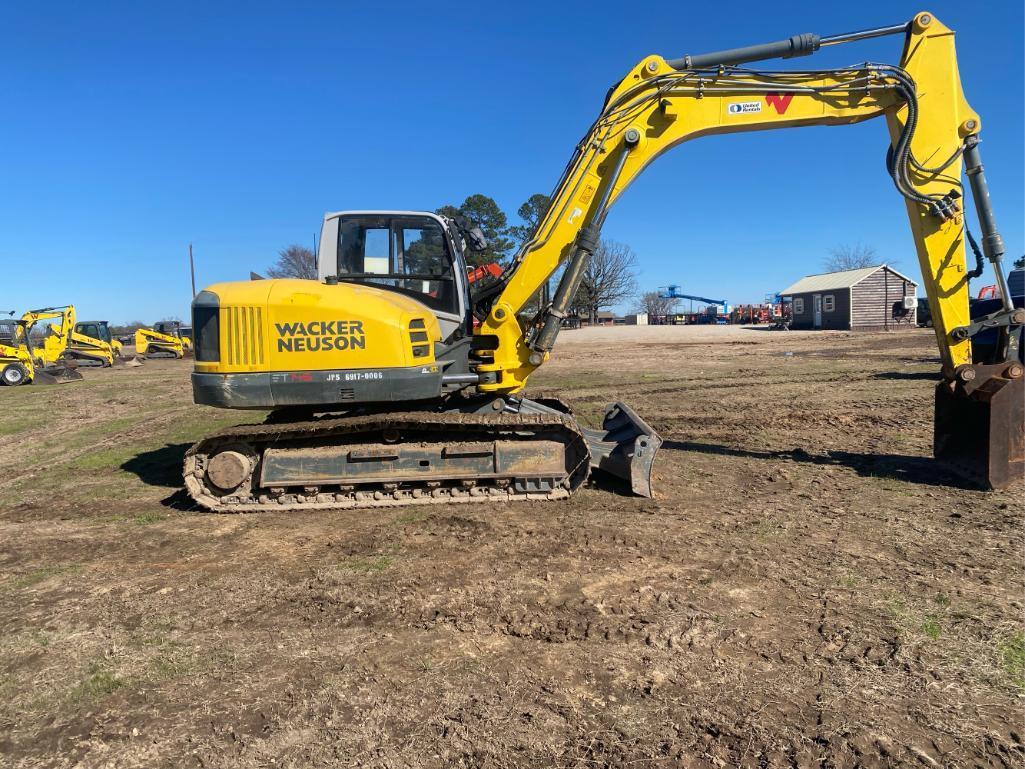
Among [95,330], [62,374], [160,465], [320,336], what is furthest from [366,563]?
[95,330]

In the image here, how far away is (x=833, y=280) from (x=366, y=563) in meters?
46.9

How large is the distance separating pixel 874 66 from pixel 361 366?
5.92 meters

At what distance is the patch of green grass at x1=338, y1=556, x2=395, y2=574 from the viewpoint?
15.1 feet

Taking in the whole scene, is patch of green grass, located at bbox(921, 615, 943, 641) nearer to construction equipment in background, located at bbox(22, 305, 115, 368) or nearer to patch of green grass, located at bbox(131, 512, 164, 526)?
patch of green grass, located at bbox(131, 512, 164, 526)

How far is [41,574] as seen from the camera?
471 centimetres

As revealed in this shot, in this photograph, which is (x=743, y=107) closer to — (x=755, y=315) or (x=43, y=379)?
(x=43, y=379)

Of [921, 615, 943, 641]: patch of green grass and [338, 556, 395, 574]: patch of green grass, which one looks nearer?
[921, 615, 943, 641]: patch of green grass

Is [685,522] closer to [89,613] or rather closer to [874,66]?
[89,613]

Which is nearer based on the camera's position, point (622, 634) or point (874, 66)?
point (622, 634)

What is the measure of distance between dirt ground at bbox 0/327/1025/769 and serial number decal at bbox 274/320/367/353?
1.63 metres

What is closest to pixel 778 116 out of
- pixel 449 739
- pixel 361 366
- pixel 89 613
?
pixel 361 366

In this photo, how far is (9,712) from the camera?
3039 mm

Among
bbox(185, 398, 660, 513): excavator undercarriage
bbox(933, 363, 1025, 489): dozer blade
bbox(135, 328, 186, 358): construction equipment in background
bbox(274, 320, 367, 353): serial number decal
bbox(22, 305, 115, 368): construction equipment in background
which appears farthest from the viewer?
bbox(135, 328, 186, 358): construction equipment in background

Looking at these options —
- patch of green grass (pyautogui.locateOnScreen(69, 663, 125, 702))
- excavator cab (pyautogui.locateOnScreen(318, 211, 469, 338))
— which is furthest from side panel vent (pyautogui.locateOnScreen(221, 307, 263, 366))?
patch of green grass (pyautogui.locateOnScreen(69, 663, 125, 702))
